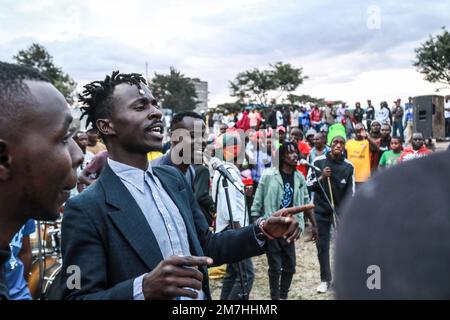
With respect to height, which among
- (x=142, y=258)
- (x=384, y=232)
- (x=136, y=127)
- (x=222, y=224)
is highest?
(x=136, y=127)

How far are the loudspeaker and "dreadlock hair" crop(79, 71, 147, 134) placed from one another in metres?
5.70

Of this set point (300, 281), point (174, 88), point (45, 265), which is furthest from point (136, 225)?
point (174, 88)

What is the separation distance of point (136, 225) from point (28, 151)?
30.1 inches

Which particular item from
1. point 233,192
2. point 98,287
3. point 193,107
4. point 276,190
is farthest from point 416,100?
point 193,107

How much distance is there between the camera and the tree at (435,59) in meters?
24.7

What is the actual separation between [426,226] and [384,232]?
0.17 ft

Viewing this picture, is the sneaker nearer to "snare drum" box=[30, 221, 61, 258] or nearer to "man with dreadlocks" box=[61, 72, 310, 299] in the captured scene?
"snare drum" box=[30, 221, 61, 258]

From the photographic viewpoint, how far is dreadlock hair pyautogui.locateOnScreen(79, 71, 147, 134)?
7.88 feet

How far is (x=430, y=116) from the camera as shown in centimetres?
679

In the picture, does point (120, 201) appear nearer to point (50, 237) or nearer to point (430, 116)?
point (50, 237)

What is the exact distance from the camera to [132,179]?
7.20 ft

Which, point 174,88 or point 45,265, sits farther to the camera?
point 174,88

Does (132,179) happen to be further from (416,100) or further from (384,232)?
(416,100)

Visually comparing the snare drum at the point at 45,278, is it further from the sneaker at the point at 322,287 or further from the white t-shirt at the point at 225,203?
the sneaker at the point at 322,287
